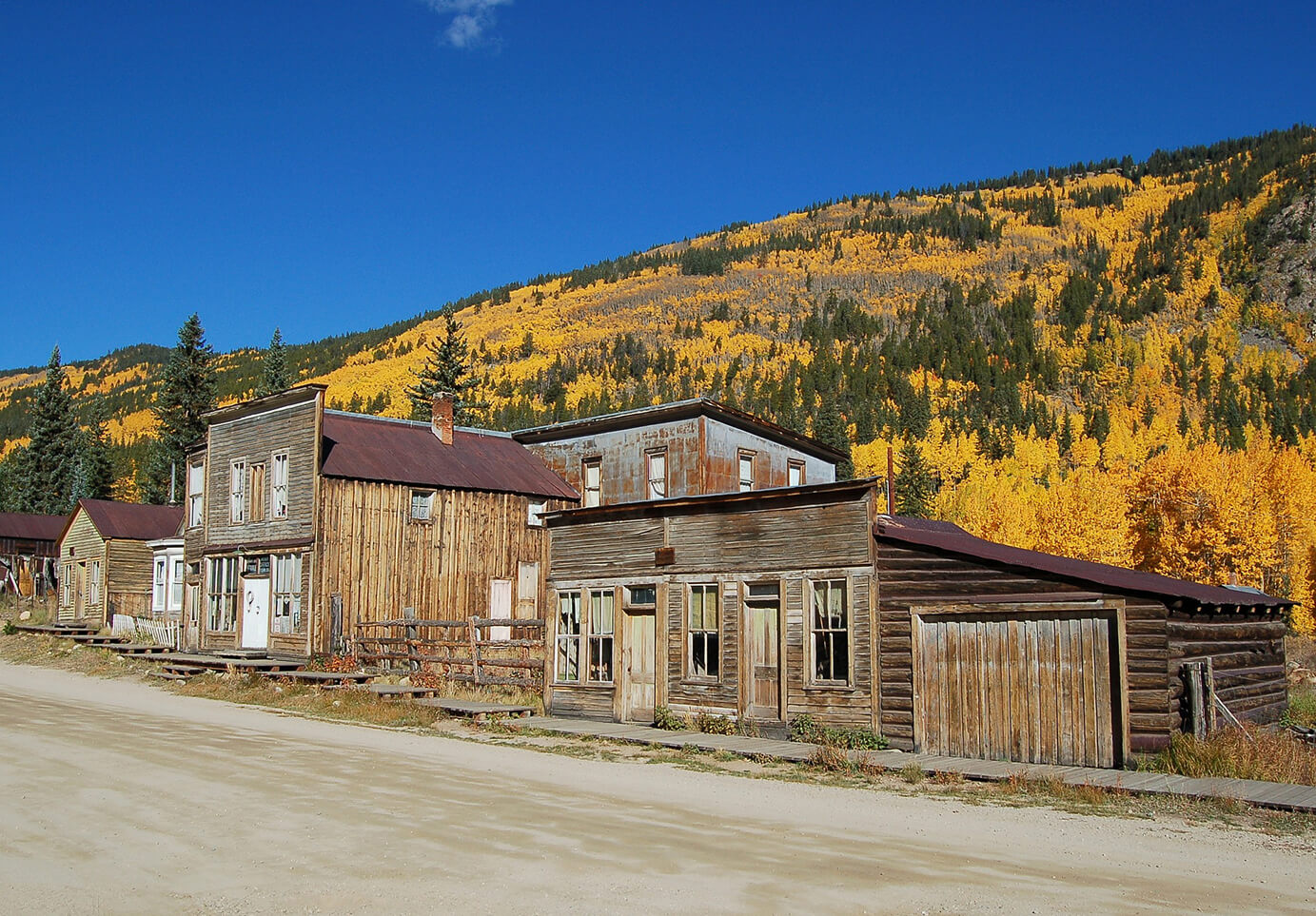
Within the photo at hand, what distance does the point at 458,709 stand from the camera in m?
21.0

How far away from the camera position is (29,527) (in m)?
62.0

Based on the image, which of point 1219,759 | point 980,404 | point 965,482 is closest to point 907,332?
point 980,404

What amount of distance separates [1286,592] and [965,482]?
46.4m

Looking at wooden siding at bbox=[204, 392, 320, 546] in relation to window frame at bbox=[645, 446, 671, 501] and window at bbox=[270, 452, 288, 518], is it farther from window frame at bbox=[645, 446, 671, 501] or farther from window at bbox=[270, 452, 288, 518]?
window frame at bbox=[645, 446, 671, 501]

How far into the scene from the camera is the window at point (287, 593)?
3027cm

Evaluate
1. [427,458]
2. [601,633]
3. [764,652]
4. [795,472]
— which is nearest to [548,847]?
[764,652]

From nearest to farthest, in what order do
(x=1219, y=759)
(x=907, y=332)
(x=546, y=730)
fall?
1. (x=1219, y=759)
2. (x=546, y=730)
3. (x=907, y=332)

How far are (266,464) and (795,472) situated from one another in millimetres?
17383

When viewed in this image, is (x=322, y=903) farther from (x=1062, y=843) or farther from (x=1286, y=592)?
(x=1286, y=592)

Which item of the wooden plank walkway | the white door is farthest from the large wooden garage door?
the white door

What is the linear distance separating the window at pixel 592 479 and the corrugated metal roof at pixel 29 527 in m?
39.3

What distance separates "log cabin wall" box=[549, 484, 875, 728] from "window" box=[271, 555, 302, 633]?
37.0 feet

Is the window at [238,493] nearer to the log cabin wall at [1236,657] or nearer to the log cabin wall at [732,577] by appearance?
the log cabin wall at [732,577]

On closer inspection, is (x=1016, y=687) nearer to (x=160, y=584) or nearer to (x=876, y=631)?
(x=876, y=631)
